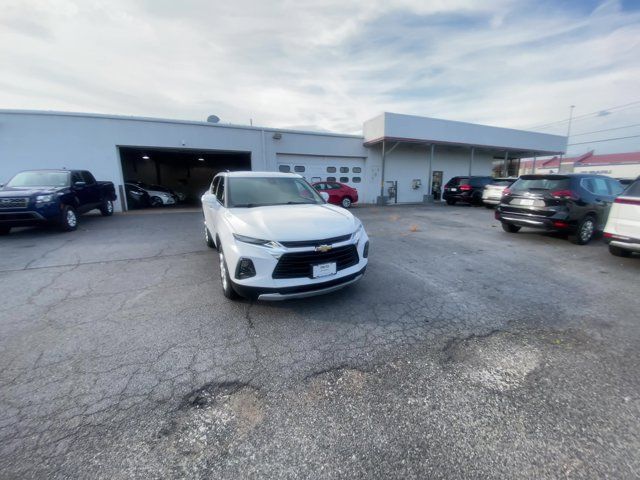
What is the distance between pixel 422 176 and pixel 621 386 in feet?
64.0

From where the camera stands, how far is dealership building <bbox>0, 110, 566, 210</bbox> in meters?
12.2

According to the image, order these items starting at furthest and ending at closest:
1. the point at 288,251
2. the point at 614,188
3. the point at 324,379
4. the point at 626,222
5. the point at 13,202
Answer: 1. the point at 614,188
2. the point at 13,202
3. the point at 626,222
4. the point at 288,251
5. the point at 324,379

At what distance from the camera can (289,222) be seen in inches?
134

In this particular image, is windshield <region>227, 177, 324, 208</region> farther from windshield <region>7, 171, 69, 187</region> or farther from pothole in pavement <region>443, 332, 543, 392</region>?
windshield <region>7, 171, 69, 187</region>

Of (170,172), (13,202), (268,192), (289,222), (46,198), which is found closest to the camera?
(289,222)

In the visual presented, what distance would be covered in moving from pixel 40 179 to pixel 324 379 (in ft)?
34.8

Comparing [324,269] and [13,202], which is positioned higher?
[13,202]

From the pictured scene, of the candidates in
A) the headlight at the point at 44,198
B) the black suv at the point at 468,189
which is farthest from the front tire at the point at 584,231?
the headlight at the point at 44,198

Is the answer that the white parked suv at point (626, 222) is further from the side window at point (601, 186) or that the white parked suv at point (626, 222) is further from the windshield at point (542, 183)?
the side window at point (601, 186)

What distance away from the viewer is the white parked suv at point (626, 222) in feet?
16.3

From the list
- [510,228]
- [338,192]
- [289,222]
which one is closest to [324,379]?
[289,222]

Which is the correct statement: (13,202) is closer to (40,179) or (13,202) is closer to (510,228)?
(40,179)

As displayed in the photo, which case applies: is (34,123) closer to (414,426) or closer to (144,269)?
(144,269)

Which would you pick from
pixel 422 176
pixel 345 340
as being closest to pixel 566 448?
pixel 345 340
